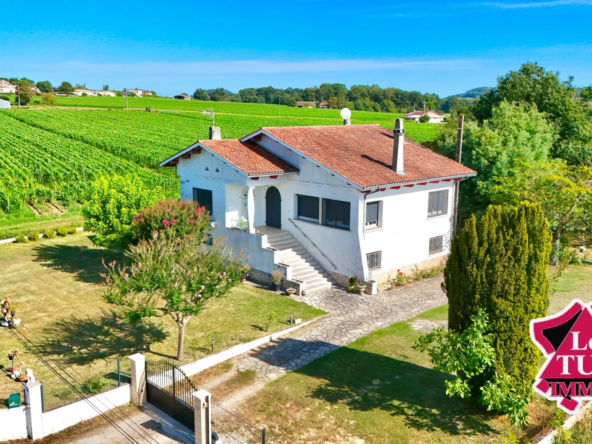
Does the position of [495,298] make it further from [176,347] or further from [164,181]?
[164,181]

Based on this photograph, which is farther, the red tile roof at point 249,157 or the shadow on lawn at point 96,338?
the red tile roof at point 249,157

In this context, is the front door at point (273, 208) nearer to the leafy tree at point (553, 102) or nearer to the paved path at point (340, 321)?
the paved path at point (340, 321)

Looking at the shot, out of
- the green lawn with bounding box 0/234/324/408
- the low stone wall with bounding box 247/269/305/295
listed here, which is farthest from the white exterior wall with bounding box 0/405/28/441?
the low stone wall with bounding box 247/269/305/295

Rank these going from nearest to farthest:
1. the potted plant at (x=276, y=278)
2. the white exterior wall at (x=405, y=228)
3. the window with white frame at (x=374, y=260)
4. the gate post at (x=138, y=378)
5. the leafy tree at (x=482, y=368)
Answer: the leafy tree at (x=482, y=368) → the gate post at (x=138, y=378) → the potted plant at (x=276, y=278) → the white exterior wall at (x=405, y=228) → the window with white frame at (x=374, y=260)

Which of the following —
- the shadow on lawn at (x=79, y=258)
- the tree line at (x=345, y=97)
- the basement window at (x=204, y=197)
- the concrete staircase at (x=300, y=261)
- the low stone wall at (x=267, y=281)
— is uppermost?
the tree line at (x=345, y=97)
